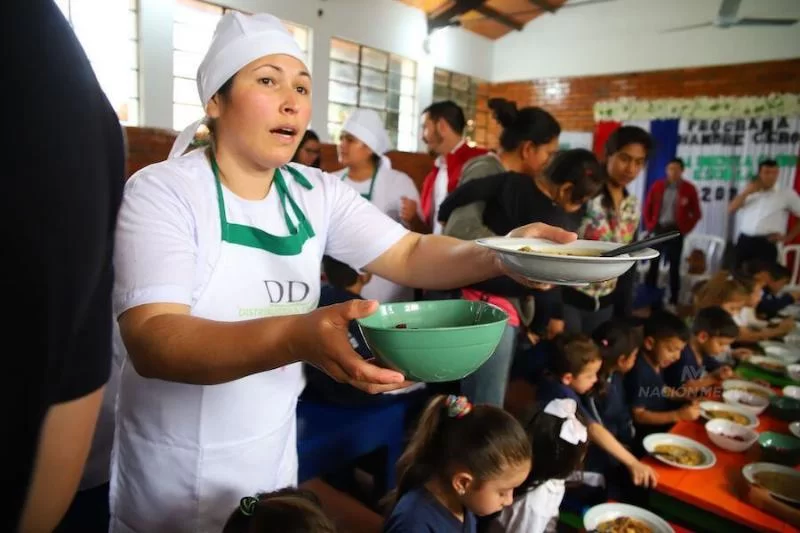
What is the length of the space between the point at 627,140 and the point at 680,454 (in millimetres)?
1719

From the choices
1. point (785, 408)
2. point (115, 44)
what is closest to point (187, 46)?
point (115, 44)

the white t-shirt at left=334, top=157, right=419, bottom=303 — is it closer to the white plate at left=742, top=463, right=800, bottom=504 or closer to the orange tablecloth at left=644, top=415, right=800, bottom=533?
the orange tablecloth at left=644, top=415, right=800, bottom=533

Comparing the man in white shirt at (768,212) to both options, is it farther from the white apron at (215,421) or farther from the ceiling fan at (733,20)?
the white apron at (215,421)

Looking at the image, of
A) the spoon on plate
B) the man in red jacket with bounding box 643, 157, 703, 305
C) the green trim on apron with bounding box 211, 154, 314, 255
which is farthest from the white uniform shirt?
Result: the green trim on apron with bounding box 211, 154, 314, 255

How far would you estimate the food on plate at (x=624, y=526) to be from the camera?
5.42ft

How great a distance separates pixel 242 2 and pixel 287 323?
5115mm

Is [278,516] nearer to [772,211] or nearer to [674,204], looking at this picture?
[772,211]

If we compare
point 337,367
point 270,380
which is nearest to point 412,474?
point 270,380

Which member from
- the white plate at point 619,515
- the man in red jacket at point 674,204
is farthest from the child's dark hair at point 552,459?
the man in red jacket at point 674,204

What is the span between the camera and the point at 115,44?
4.32 meters

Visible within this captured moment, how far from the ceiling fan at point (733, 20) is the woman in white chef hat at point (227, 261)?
705cm

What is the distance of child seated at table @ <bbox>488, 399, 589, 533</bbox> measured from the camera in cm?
176

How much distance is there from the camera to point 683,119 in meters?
7.21

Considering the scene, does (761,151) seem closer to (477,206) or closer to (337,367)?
(477,206)
